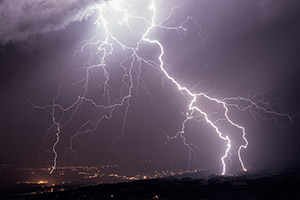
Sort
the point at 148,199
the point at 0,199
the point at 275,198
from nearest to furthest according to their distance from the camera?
1. the point at 275,198
2. the point at 148,199
3. the point at 0,199

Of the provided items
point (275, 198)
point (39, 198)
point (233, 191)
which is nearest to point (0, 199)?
point (39, 198)

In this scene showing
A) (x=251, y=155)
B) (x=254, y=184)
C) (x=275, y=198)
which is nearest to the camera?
(x=275, y=198)

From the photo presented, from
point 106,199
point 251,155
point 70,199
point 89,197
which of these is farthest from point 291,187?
point 251,155

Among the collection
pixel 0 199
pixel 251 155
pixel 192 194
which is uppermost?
pixel 251 155

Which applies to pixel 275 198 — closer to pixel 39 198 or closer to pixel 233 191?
pixel 233 191

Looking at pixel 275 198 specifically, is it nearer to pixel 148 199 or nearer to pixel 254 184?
pixel 254 184

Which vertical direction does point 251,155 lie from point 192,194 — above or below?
above

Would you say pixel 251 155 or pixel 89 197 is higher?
pixel 251 155

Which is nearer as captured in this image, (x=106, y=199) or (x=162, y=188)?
(x=106, y=199)

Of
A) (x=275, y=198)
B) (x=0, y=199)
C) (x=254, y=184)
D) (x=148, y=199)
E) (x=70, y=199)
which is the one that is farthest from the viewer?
(x=0, y=199)
